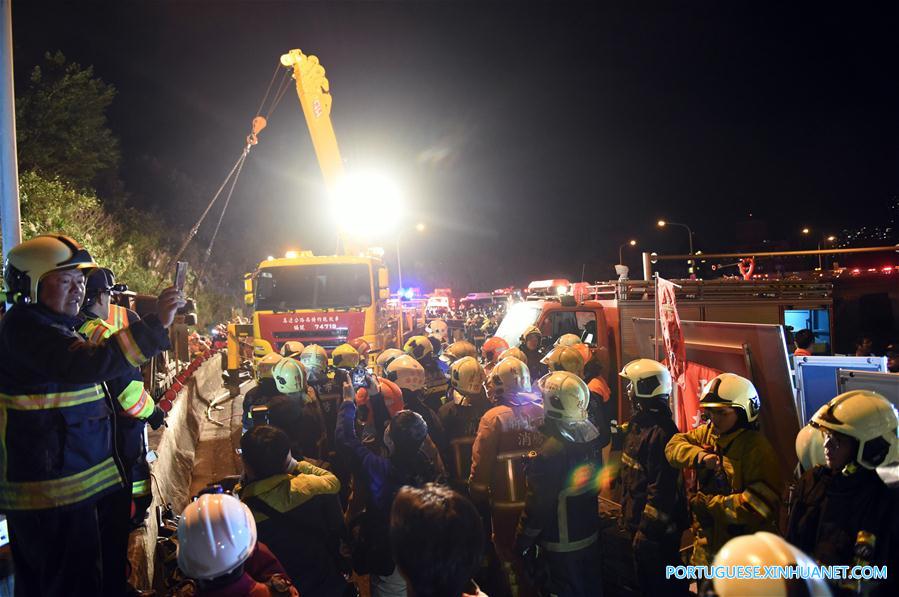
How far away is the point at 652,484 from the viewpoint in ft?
10.9

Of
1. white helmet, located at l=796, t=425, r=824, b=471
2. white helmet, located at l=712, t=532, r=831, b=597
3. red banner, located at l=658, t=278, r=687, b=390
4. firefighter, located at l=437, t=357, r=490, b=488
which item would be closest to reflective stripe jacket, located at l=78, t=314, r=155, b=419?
firefighter, located at l=437, t=357, r=490, b=488

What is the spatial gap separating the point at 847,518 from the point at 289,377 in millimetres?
3888

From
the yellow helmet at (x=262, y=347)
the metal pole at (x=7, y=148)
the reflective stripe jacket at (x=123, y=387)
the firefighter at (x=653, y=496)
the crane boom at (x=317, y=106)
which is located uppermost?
the crane boom at (x=317, y=106)

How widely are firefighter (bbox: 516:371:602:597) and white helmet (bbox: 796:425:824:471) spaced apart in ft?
3.69

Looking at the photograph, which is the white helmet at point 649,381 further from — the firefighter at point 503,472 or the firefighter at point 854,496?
the firefighter at point 854,496

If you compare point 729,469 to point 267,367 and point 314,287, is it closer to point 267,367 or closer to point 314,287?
point 267,367

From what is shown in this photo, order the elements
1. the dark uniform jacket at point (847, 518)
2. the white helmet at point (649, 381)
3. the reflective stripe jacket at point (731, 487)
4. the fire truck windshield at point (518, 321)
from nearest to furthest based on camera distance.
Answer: the dark uniform jacket at point (847, 518)
the reflective stripe jacket at point (731, 487)
the white helmet at point (649, 381)
the fire truck windshield at point (518, 321)

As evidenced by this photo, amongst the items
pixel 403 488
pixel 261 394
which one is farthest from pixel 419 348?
pixel 403 488

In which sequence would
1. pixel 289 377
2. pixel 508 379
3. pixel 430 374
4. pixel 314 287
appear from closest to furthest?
pixel 508 379 → pixel 289 377 → pixel 430 374 → pixel 314 287

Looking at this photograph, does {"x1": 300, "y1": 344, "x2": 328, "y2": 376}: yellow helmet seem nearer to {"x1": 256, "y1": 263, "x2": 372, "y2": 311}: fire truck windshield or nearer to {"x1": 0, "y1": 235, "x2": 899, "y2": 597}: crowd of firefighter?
{"x1": 0, "y1": 235, "x2": 899, "y2": 597}: crowd of firefighter

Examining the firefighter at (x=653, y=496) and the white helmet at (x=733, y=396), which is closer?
the white helmet at (x=733, y=396)

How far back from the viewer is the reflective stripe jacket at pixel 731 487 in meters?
2.79

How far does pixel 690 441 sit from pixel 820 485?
0.88 meters

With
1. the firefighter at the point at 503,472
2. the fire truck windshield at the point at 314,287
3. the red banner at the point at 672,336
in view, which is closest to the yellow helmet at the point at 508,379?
the firefighter at the point at 503,472
